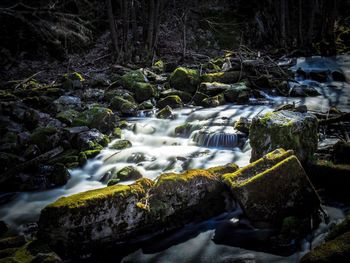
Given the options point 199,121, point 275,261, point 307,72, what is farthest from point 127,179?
point 307,72

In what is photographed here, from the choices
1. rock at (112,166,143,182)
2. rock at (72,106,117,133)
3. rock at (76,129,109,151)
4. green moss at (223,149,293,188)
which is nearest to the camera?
green moss at (223,149,293,188)

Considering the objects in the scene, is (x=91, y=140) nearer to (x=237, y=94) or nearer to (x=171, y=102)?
(x=171, y=102)

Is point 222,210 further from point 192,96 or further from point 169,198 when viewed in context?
point 192,96

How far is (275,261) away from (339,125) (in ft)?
15.0

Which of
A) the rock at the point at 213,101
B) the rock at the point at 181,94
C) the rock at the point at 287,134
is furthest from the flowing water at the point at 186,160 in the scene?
the rock at the point at 287,134

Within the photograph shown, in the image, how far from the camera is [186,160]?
23.4 ft

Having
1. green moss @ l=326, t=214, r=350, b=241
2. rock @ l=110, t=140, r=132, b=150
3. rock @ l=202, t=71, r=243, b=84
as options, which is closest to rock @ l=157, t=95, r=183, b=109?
rock @ l=202, t=71, r=243, b=84

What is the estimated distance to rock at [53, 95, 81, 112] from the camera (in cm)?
1030

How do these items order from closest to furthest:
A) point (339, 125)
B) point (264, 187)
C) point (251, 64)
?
1. point (264, 187)
2. point (339, 125)
3. point (251, 64)

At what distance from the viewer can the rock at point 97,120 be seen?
888 cm

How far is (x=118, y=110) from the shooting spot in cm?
1085

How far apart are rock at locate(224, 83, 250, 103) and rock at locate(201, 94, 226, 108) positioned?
30 centimetres

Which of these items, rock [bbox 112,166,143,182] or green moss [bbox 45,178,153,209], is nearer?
green moss [bbox 45,178,153,209]

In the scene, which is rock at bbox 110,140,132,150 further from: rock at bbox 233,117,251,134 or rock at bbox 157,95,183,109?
rock at bbox 157,95,183,109
